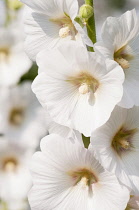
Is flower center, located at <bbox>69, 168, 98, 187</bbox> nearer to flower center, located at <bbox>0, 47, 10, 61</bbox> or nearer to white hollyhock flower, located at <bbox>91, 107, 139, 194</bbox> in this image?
white hollyhock flower, located at <bbox>91, 107, 139, 194</bbox>

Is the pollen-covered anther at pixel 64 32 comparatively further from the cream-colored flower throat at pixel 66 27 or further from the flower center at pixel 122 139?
the flower center at pixel 122 139

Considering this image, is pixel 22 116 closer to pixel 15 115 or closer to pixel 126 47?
pixel 15 115

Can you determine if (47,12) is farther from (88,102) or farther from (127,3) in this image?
(127,3)

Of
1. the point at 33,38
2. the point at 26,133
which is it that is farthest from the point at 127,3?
the point at 33,38

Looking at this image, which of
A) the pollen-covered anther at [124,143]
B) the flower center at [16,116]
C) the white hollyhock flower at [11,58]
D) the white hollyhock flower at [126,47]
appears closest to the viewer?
the white hollyhock flower at [126,47]

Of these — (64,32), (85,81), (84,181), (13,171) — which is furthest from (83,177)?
(13,171)

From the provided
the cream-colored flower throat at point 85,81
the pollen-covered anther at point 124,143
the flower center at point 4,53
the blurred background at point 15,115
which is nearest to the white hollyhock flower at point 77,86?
the cream-colored flower throat at point 85,81
